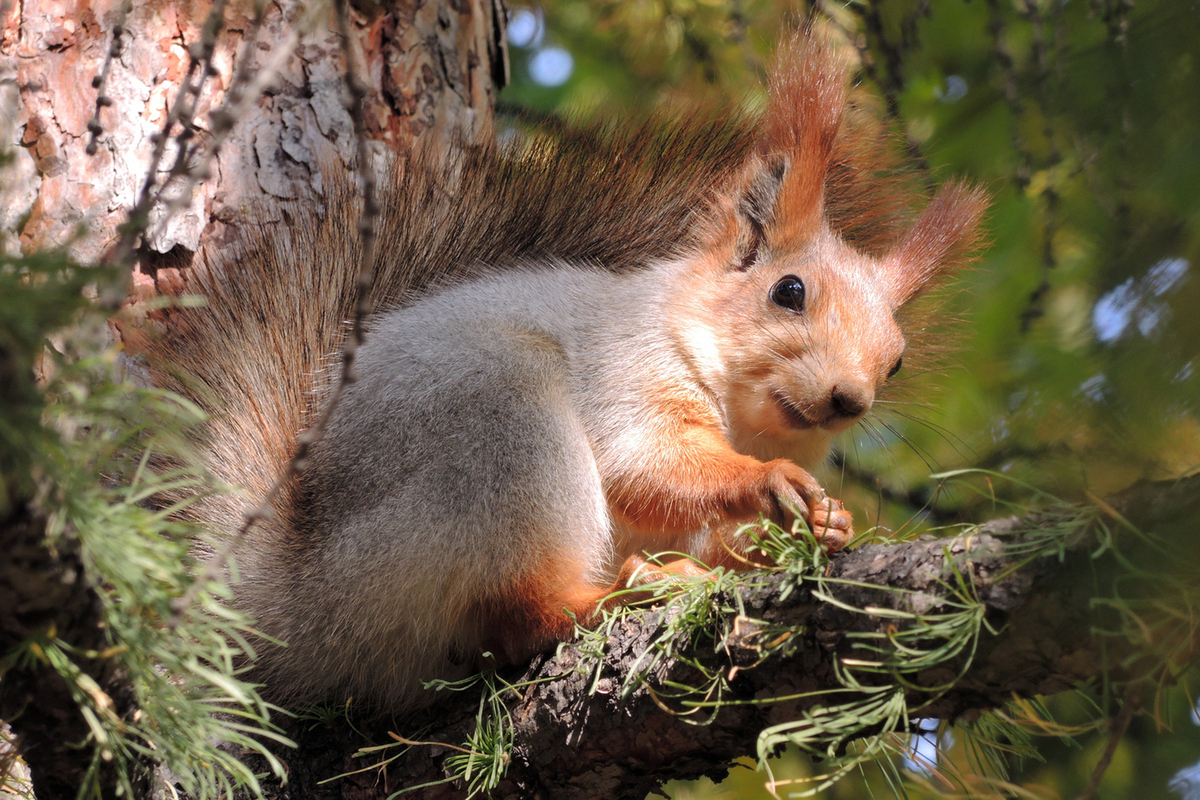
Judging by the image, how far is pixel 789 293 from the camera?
99.7 inches

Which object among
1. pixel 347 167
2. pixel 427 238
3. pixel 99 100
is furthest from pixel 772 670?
pixel 347 167

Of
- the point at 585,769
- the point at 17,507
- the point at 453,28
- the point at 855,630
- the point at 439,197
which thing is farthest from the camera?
the point at 453,28

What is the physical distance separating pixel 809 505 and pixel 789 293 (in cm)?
82

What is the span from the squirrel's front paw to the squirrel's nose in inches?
10.6

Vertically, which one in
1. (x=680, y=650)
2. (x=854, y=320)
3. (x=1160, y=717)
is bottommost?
(x=680, y=650)

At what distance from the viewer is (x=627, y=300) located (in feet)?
8.77

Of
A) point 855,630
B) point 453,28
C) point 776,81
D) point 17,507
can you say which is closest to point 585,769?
point 855,630

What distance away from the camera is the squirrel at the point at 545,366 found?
2.03 m

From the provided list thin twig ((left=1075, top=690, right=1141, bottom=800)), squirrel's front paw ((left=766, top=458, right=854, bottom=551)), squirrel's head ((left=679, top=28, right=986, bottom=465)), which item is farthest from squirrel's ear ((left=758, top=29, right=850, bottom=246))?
thin twig ((left=1075, top=690, right=1141, bottom=800))

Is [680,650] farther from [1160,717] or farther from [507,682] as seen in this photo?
[1160,717]

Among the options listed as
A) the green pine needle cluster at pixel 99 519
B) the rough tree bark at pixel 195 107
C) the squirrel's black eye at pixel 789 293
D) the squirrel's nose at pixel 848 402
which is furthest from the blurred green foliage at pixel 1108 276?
the rough tree bark at pixel 195 107

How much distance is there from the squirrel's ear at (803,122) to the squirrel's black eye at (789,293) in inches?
8.5

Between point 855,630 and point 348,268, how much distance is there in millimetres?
1763

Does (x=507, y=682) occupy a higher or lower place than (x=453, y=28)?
lower
